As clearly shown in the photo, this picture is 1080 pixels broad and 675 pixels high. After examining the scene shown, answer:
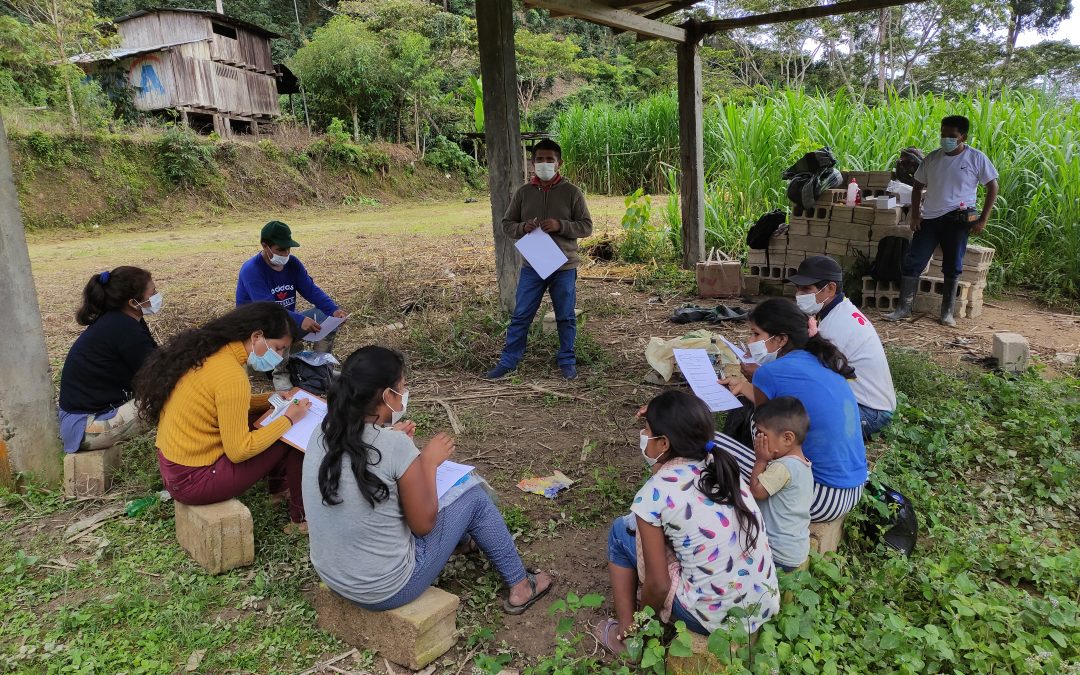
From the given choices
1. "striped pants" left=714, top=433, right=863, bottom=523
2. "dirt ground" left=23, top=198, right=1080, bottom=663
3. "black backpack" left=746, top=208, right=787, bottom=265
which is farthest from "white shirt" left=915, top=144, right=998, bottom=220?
"striped pants" left=714, top=433, right=863, bottom=523

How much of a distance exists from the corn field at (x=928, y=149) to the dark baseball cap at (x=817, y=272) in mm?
5148

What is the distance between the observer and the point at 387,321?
22.2ft

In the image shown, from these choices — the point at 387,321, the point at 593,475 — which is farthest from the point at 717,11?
the point at 593,475

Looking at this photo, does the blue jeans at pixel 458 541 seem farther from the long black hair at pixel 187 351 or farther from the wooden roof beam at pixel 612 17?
the wooden roof beam at pixel 612 17

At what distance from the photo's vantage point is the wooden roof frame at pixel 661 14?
605 cm

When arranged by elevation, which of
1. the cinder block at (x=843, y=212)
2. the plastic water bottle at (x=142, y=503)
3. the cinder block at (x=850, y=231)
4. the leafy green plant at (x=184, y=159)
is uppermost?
the leafy green plant at (x=184, y=159)

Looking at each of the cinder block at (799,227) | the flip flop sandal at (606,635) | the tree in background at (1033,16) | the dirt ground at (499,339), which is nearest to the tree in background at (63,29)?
the dirt ground at (499,339)

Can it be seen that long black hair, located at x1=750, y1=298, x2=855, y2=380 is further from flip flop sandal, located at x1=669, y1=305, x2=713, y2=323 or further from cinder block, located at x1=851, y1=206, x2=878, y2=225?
cinder block, located at x1=851, y1=206, x2=878, y2=225

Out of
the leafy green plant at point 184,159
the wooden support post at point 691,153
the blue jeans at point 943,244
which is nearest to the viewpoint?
the blue jeans at point 943,244

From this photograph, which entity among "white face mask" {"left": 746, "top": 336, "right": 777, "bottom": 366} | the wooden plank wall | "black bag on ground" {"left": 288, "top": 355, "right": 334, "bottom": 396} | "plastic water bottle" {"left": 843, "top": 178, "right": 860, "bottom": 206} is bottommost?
"black bag on ground" {"left": 288, "top": 355, "right": 334, "bottom": 396}

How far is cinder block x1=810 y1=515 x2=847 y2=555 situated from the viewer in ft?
9.18

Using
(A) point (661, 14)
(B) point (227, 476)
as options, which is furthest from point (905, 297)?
(B) point (227, 476)

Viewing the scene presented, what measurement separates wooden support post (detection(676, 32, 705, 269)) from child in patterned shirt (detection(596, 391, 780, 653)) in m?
Answer: 6.50

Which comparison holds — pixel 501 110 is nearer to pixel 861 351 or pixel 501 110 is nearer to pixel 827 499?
pixel 861 351
